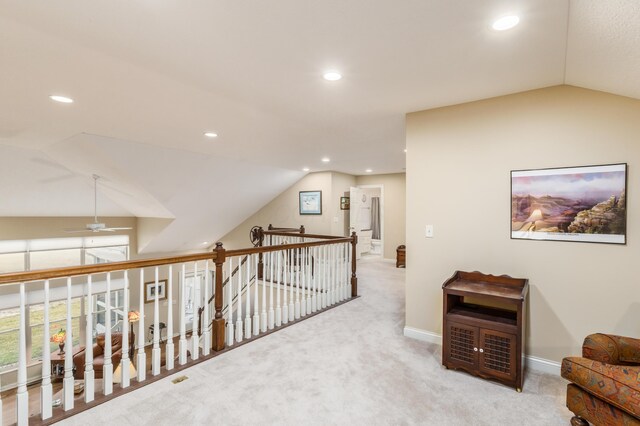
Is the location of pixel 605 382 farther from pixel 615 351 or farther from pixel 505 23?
A: pixel 505 23

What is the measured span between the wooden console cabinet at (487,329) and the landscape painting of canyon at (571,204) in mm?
507

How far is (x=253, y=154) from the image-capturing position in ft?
17.3

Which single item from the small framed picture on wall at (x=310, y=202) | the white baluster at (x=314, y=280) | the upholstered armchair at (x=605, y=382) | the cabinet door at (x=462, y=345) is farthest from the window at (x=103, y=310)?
the upholstered armchair at (x=605, y=382)

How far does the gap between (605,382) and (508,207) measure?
58.1 inches

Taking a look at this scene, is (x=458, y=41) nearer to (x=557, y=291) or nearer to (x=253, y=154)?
(x=557, y=291)

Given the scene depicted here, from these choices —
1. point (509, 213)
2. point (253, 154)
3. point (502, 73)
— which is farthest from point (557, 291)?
point (253, 154)

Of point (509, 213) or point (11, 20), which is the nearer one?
point (11, 20)

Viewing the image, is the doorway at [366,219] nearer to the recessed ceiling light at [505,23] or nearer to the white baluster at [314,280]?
the white baluster at [314,280]

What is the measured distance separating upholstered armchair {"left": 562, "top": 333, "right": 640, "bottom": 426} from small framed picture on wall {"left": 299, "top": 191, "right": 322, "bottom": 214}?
583 cm

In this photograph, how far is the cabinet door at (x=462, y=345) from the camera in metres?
2.41

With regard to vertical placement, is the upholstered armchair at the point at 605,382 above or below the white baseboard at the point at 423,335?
above

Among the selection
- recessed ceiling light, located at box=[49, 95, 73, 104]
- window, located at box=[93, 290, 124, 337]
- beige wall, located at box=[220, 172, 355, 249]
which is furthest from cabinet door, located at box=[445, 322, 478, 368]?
window, located at box=[93, 290, 124, 337]

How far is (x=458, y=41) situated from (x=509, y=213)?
160 centimetres

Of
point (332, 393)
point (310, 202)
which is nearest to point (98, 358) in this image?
point (310, 202)
